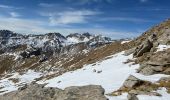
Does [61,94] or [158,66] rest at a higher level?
[158,66]

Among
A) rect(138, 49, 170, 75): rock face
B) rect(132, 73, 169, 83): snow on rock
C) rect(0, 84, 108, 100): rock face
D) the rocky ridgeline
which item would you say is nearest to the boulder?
the rocky ridgeline

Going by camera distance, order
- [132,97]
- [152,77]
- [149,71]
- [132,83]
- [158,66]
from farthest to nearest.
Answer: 1. [158,66]
2. [149,71]
3. [152,77]
4. [132,83]
5. [132,97]

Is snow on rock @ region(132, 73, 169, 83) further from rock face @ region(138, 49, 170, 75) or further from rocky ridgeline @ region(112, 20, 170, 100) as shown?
rock face @ region(138, 49, 170, 75)

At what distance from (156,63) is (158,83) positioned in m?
8.24

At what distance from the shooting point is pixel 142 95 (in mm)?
30469

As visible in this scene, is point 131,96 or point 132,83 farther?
point 132,83

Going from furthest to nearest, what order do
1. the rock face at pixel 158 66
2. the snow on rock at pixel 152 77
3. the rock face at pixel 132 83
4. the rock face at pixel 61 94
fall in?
the rock face at pixel 158 66 → the snow on rock at pixel 152 77 → the rock face at pixel 132 83 → the rock face at pixel 61 94

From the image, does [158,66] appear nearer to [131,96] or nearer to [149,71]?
[149,71]

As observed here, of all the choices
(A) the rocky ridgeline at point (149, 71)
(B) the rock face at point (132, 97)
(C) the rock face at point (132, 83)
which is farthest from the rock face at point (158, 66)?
(B) the rock face at point (132, 97)

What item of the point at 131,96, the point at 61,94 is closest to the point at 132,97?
the point at 131,96

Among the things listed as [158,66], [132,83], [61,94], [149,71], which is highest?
[158,66]

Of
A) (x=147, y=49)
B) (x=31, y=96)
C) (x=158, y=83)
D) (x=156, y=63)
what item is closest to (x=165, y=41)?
(x=147, y=49)

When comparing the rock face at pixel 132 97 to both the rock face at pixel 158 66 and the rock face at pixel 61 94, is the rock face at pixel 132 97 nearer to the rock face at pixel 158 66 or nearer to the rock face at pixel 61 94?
the rock face at pixel 61 94

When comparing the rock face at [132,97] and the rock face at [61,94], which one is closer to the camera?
the rock face at [132,97]
